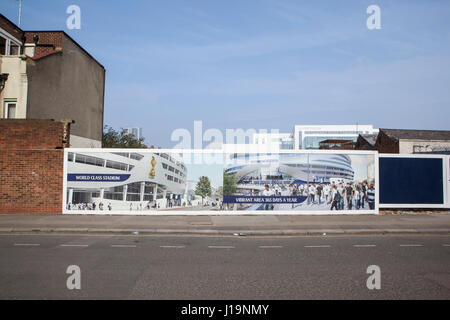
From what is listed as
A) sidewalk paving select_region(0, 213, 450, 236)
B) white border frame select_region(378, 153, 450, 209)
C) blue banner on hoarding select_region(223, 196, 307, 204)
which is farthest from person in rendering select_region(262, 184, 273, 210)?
white border frame select_region(378, 153, 450, 209)

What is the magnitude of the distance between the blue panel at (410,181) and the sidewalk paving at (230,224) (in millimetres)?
1392

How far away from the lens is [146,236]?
11.4 metres

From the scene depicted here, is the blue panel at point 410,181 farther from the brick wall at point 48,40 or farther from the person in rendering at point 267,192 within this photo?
the brick wall at point 48,40

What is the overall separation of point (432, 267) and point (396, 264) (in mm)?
660

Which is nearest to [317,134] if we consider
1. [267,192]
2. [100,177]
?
[267,192]

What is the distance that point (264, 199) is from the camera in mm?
15695

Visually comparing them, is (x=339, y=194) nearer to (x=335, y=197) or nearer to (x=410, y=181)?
(x=335, y=197)

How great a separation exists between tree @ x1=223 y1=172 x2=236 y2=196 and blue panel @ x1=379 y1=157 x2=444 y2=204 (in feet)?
22.1

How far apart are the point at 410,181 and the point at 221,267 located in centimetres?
1268

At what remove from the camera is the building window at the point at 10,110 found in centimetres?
1911

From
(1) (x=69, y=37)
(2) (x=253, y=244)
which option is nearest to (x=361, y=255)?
(2) (x=253, y=244)

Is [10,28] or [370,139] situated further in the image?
[370,139]

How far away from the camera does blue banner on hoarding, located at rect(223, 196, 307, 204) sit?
616 inches

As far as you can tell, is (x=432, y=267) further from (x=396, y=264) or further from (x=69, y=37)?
(x=69, y=37)
